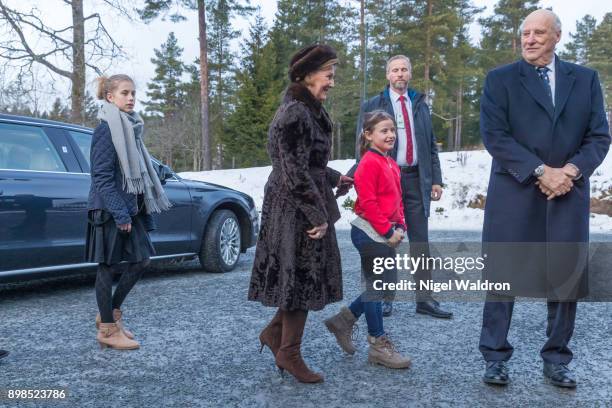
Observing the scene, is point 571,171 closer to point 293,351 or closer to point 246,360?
point 293,351

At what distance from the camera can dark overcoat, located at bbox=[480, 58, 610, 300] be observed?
3025 millimetres

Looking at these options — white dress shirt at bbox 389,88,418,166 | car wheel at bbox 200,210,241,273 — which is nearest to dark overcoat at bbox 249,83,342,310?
white dress shirt at bbox 389,88,418,166

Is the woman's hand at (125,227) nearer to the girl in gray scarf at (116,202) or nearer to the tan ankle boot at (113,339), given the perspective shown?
the girl in gray scarf at (116,202)

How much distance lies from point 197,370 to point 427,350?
148cm

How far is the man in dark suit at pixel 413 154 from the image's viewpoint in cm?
457

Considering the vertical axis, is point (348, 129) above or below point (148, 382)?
above

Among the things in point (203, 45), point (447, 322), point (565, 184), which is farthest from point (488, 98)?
point (203, 45)

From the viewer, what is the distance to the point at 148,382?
3150mm

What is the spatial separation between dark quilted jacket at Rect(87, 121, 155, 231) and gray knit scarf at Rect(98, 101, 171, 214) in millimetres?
41

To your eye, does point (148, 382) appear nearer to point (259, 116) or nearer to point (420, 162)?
point (420, 162)

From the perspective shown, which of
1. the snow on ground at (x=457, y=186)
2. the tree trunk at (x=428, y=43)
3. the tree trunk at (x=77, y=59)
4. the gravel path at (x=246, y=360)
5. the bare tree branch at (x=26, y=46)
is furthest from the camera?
the tree trunk at (x=428, y=43)

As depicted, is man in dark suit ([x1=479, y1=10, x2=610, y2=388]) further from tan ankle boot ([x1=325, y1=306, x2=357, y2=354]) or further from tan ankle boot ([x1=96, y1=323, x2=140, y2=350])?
tan ankle boot ([x1=96, y1=323, x2=140, y2=350])

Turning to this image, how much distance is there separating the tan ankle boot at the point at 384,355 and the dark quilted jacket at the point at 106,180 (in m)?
1.74

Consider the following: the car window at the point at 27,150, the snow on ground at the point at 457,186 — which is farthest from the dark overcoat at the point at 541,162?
the snow on ground at the point at 457,186
